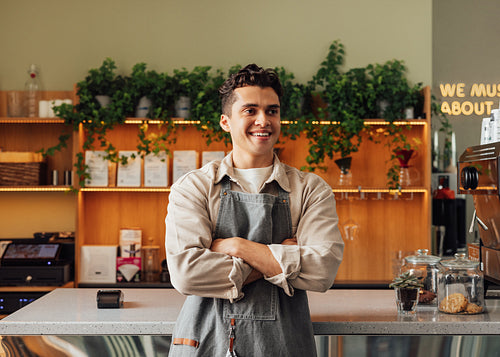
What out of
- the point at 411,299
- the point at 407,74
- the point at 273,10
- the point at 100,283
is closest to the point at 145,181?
the point at 100,283

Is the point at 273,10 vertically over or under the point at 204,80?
over

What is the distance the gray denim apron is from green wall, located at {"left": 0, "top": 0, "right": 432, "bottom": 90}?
2760mm

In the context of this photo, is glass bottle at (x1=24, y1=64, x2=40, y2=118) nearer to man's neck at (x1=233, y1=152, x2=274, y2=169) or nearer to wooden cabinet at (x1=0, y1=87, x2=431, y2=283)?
wooden cabinet at (x1=0, y1=87, x2=431, y2=283)

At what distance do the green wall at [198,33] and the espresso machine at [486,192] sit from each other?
2244mm

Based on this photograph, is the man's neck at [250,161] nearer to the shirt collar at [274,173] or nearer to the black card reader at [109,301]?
the shirt collar at [274,173]

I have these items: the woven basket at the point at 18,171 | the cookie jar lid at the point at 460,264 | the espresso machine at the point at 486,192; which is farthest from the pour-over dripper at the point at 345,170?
the woven basket at the point at 18,171

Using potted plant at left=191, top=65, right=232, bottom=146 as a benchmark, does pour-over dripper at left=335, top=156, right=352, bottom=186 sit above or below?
below

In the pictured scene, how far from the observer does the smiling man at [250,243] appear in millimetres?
1579

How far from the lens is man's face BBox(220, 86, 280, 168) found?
172 centimetres

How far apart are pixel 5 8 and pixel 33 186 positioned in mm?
1479

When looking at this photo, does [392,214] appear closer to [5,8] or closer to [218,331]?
[218,331]

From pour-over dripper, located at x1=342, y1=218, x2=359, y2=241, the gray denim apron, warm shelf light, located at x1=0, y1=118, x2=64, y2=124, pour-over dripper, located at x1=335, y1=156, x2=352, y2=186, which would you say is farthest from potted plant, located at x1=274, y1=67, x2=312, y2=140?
the gray denim apron

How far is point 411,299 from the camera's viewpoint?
1.93 meters

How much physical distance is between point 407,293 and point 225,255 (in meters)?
0.73
